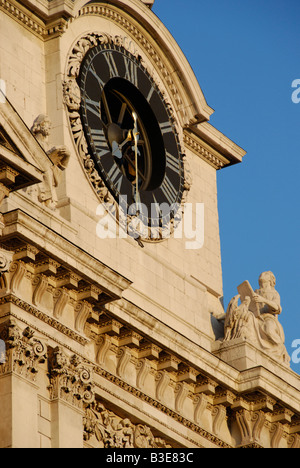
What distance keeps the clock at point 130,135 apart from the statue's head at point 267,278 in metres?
2.48

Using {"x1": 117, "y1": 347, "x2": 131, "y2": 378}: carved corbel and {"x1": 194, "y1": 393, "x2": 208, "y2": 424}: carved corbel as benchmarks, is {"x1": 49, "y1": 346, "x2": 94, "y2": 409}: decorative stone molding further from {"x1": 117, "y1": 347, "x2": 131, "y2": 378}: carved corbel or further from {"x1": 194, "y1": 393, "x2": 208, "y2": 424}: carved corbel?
{"x1": 194, "y1": 393, "x2": 208, "y2": 424}: carved corbel

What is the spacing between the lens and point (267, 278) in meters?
37.3

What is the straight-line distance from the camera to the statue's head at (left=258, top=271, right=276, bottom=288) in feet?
122

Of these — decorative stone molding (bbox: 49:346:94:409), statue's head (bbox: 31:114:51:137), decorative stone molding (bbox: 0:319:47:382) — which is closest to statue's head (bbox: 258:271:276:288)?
statue's head (bbox: 31:114:51:137)

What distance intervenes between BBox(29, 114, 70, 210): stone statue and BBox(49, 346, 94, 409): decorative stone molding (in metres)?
3.18

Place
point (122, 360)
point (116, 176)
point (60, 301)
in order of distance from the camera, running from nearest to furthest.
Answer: point (60, 301) < point (122, 360) < point (116, 176)

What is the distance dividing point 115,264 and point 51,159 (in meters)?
2.47

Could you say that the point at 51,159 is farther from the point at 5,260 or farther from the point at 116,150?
the point at 5,260

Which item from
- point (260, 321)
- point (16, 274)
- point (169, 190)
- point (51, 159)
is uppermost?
point (169, 190)

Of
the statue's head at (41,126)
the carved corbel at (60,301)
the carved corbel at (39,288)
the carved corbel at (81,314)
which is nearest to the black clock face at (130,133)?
the statue's head at (41,126)

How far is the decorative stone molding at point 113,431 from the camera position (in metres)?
30.6

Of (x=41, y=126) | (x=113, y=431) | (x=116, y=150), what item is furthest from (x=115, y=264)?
(x=113, y=431)
